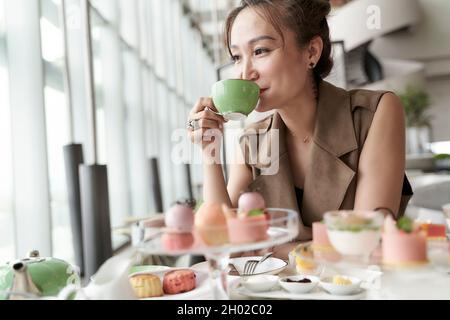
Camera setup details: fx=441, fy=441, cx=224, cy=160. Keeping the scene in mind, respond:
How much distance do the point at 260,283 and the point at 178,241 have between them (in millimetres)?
233

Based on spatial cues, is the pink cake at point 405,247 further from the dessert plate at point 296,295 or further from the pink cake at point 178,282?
the pink cake at point 178,282

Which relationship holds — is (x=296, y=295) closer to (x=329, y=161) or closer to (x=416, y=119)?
(x=329, y=161)

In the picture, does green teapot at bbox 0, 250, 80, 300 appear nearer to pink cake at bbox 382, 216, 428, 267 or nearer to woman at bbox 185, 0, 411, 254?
woman at bbox 185, 0, 411, 254

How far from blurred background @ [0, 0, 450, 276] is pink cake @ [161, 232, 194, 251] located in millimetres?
104

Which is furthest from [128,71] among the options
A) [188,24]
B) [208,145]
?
[208,145]

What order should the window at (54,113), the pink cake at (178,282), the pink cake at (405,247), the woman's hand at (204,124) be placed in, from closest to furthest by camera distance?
the pink cake at (405,247) → the pink cake at (178,282) → the woman's hand at (204,124) → the window at (54,113)

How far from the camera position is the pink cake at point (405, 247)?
56 cm

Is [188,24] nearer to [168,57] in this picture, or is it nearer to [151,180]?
[168,57]

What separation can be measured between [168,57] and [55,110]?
11.1ft

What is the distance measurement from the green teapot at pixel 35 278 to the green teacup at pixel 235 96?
434 mm

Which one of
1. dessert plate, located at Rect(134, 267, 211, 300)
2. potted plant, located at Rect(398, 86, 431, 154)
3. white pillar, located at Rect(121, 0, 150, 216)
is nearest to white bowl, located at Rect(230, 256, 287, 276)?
dessert plate, located at Rect(134, 267, 211, 300)

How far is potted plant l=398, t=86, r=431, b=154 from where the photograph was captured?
8648mm

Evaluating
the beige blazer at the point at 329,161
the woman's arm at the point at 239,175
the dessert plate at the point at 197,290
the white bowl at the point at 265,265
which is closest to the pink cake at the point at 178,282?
the dessert plate at the point at 197,290

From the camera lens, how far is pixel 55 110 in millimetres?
2709
